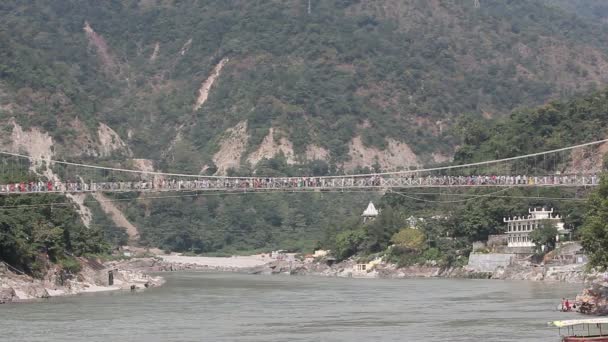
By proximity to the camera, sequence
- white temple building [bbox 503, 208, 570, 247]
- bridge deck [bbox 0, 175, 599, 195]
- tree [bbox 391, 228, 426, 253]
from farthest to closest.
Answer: tree [bbox 391, 228, 426, 253], white temple building [bbox 503, 208, 570, 247], bridge deck [bbox 0, 175, 599, 195]

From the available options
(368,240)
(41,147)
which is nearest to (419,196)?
(368,240)

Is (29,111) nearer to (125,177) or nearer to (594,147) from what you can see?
(125,177)

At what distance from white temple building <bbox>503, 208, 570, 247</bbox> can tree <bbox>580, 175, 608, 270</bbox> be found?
40.3 metres

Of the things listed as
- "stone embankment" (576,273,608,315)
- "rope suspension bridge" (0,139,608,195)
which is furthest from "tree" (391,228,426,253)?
"stone embankment" (576,273,608,315)

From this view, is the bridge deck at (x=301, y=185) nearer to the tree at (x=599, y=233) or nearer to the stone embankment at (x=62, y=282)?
the stone embankment at (x=62, y=282)

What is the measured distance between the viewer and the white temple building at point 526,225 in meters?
102

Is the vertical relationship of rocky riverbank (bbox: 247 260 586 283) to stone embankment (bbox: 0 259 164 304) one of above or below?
below

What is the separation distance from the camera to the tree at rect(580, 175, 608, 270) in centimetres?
5692

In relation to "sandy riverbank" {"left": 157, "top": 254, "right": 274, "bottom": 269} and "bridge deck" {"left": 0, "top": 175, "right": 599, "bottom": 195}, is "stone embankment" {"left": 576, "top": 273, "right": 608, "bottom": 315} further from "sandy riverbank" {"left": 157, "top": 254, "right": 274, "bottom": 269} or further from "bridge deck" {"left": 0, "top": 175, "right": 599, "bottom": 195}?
"sandy riverbank" {"left": 157, "top": 254, "right": 274, "bottom": 269}

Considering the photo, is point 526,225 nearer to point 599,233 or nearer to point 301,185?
point 301,185

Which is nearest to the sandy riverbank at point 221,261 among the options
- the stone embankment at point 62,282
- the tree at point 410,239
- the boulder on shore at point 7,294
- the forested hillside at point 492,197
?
the forested hillside at point 492,197

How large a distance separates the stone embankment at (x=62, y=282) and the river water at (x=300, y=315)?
1538 millimetres

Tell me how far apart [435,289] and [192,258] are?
7398cm

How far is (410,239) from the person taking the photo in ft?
383
